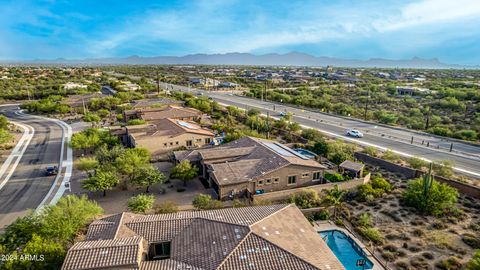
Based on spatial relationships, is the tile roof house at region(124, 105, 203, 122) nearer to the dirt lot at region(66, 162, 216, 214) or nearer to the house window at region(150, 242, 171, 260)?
the dirt lot at region(66, 162, 216, 214)

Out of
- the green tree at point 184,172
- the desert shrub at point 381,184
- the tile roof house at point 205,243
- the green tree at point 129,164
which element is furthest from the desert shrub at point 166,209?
the desert shrub at point 381,184

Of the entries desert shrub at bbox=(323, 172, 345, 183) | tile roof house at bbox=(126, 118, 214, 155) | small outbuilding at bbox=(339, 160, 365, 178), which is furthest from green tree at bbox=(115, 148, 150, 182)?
small outbuilding at bbox=(339, 160, 365, 178)

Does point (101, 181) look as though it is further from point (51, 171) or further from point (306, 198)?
point (306, 198)

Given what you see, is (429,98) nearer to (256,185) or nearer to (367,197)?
(367,197)

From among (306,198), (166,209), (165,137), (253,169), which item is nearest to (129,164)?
(166,209)

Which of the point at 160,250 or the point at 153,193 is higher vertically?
the point at 160,250

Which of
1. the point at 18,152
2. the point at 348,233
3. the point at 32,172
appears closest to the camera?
the point at 348,233

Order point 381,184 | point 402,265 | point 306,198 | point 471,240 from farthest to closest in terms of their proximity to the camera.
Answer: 1. point 381,184
2. point 306,198
3. point 471,240
4. point 402,265
